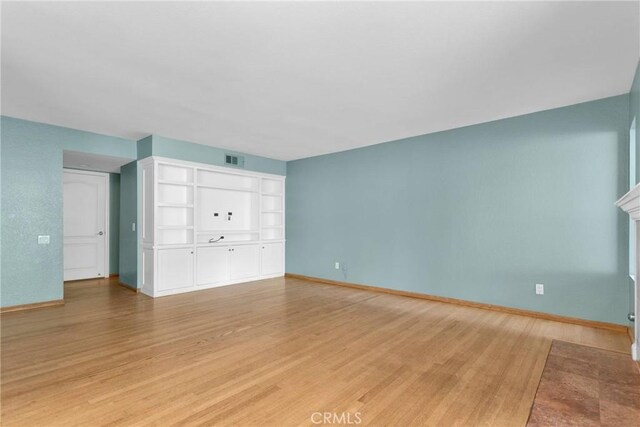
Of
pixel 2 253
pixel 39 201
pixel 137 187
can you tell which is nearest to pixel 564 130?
pixel 137 187

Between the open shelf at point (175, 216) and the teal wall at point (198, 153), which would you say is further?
the open shelf at point (175, 216)

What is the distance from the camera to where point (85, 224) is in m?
6.41

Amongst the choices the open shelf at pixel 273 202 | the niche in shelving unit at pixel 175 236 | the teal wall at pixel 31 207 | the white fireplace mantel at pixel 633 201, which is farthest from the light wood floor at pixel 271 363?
the open shelf at pixel 273 202

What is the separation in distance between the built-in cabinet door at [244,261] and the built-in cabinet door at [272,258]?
13cm

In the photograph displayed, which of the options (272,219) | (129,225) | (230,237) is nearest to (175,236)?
(129,225)

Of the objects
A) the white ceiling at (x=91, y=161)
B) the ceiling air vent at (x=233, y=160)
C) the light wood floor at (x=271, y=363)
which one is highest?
the ceiling air vent at (x=233, y=160)

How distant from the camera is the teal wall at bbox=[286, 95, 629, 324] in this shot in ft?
11.9

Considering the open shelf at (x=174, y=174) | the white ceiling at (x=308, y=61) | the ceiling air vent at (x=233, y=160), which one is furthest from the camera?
the ceiling air vent at (x=233, y=160)

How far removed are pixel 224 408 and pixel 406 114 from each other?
3.72 m

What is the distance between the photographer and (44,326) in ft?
11.8

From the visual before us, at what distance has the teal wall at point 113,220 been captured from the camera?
677cm

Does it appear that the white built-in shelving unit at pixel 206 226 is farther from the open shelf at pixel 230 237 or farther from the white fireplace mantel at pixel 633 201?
the white fireplace mantel at pixel 633 201

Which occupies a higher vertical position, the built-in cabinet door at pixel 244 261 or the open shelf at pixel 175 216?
the open shelf at pixel 175 216

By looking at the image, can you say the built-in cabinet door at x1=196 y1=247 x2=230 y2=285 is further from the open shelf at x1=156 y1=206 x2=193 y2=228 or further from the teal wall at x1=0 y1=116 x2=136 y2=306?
the teal wall at x1=0 y1=116 x2=136 y2=306
